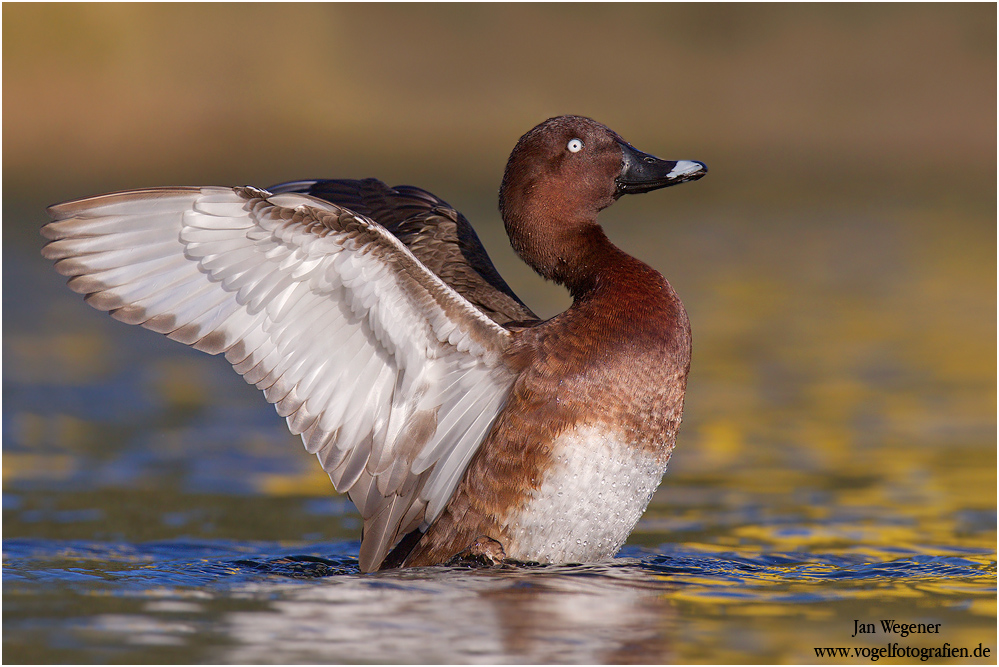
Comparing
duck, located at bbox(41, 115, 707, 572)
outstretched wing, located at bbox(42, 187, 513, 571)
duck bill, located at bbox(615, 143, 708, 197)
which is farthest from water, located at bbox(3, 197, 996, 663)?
duck bill, located at bbox(615, 143, 708, 197)

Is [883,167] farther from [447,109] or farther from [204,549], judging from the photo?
[204,549]

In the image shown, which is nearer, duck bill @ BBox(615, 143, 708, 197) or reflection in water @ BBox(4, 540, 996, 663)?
reflection in water @ BBox(4, 540, 996, 663)

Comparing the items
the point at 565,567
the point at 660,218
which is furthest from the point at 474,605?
the point at 660,218

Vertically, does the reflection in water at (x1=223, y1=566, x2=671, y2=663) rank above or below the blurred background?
below

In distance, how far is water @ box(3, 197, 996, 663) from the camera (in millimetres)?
4695

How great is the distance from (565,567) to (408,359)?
1.05 m

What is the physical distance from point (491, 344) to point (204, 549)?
1.75 m

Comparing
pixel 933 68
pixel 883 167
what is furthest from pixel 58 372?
pixel 933 68

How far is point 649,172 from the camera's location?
6.18 m

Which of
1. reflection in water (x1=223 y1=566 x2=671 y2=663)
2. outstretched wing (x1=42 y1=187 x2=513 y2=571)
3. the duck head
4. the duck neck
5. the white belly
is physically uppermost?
the duck head

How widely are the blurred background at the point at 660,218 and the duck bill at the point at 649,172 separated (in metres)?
1.67

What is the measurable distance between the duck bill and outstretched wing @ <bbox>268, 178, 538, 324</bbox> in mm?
742

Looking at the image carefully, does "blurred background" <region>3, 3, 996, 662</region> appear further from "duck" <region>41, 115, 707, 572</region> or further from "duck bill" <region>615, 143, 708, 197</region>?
"duck bill" <region>615, 143, 708, 197</region>

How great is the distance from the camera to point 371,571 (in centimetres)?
564
